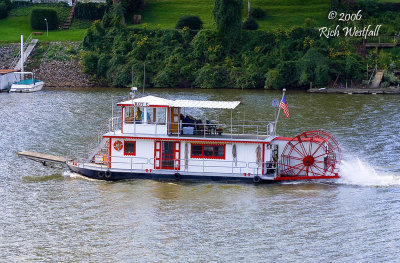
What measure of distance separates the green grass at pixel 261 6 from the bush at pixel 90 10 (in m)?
5.53

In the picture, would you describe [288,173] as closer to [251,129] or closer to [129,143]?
[129,143]

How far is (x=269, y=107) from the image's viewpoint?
59.7 m

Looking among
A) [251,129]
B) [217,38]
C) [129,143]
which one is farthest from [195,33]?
[129,143]

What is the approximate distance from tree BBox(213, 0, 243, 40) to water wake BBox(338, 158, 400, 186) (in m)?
42.3

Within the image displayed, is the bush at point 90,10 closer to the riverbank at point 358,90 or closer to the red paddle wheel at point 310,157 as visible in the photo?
the riverbank at point 358,90

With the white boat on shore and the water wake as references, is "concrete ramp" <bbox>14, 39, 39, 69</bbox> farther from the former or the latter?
the water wake

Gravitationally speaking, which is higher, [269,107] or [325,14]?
[325,14]

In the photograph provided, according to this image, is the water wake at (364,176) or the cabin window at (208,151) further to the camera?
the cabin window at (208,151)

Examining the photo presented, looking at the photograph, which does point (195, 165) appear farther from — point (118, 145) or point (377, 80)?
point (377, 80)

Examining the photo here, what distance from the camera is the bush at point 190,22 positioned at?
8288cm

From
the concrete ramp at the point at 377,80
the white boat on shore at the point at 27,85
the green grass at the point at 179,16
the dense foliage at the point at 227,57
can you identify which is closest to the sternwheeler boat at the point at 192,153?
the white boat on shore at the point at 27,85

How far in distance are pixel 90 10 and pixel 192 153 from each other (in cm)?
6004

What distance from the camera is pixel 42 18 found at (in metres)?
89.1

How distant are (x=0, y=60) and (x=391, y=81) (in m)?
43.1
